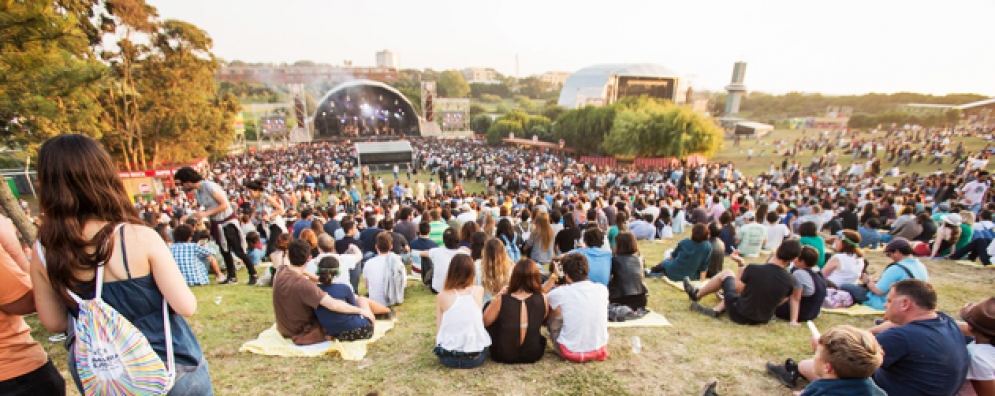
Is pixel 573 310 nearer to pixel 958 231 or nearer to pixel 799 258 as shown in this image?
pixel 799 258

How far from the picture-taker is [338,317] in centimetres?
341

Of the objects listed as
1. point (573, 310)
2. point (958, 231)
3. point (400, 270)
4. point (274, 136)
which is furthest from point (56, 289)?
point (274, 136)

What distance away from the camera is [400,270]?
4.66 meters

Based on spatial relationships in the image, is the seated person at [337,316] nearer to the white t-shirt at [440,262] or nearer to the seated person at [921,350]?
the white t-shirt at [440,262]

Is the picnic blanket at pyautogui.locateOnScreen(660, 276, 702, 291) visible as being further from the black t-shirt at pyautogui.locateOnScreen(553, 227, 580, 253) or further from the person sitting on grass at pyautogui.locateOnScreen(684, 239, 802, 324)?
the black t-shirt at pyautogui.locateOnScreen(553, 227, 580, 253)

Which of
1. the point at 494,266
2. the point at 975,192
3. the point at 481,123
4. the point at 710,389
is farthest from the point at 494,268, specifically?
the point at 481,123

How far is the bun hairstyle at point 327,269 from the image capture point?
337 centimetres

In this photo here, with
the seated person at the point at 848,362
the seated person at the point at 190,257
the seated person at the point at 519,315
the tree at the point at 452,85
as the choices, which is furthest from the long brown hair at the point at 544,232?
the tree at the point at 452,85

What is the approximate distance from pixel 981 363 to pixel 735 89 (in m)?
72.4

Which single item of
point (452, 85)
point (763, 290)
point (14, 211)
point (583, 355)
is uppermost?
point (452, 85)

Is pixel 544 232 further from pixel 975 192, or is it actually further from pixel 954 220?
pixel 975 192

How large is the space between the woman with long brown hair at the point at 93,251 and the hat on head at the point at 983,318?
14.0ft

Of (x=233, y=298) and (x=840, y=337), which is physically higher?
(x=840, y=337)

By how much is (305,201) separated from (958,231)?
16879 millimetres
